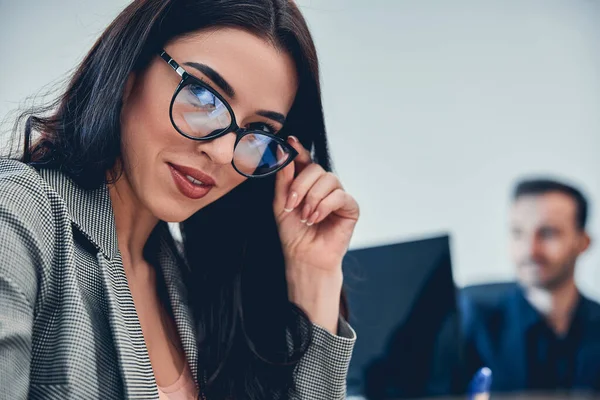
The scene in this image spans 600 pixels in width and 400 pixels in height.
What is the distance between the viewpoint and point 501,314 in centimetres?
286

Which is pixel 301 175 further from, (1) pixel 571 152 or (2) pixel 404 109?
(1) pixel 571 152

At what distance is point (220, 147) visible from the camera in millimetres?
1008

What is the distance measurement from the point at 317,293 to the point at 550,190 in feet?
7.45

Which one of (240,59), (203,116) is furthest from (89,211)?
(240,59)

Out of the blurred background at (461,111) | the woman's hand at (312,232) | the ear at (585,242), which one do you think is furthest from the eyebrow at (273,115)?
the ear at (585,242)

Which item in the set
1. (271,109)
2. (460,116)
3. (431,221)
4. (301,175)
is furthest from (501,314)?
(271,109)

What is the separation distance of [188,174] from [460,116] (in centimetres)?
233

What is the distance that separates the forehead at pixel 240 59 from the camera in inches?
39.1

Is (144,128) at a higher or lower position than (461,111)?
lower

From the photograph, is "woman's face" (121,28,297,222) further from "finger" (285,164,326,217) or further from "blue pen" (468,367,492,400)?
"blue pen" (468,367,492,400)

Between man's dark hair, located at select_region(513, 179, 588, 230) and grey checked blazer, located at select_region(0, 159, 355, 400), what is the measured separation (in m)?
2.60

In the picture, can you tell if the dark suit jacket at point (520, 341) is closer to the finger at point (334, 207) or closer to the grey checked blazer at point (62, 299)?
the finger at point (334, 207)

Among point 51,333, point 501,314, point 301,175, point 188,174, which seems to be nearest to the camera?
point 51,333

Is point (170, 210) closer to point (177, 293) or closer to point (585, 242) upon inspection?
point (177, 293)
